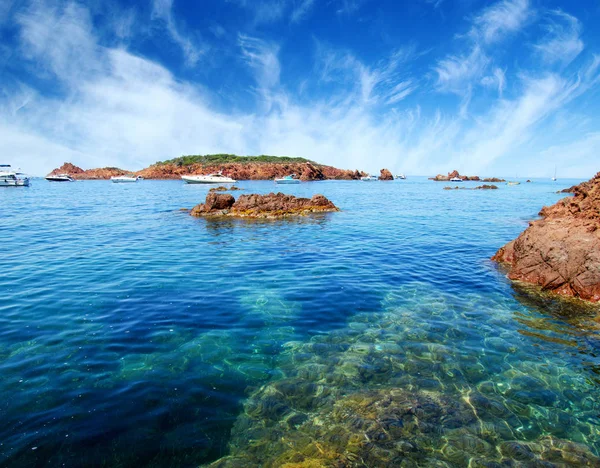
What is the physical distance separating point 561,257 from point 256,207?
3184cm

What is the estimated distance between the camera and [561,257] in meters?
15.2

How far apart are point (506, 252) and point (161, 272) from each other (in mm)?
20140

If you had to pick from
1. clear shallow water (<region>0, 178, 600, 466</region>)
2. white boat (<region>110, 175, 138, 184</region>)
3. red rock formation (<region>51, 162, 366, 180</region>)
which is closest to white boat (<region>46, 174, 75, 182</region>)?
white boat (<region>110, 175, 138, 184</region>)

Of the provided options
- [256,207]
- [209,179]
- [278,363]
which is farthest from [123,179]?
[278,363]

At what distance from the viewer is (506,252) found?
770 inches

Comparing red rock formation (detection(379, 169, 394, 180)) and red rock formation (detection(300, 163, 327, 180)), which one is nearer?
red rock formation (detection(300, 163, 327, 180))

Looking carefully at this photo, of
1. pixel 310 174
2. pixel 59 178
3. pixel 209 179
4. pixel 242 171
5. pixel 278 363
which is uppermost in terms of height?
pixel 242 171

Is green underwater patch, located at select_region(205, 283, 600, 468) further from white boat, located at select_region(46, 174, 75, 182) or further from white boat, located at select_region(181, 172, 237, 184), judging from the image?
white boat, located at select_region(46, 174, 75, 182)

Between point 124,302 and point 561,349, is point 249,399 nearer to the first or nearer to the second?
point 124,302

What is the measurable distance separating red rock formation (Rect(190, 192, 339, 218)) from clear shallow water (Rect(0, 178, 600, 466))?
2120cm

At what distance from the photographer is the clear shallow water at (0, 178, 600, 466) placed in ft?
20.6

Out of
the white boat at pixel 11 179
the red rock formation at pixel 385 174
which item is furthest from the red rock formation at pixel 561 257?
the red rock formation at pixel 385 174

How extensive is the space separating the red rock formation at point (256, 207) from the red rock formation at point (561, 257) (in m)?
26.8

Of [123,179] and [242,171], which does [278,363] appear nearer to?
[123,179]
